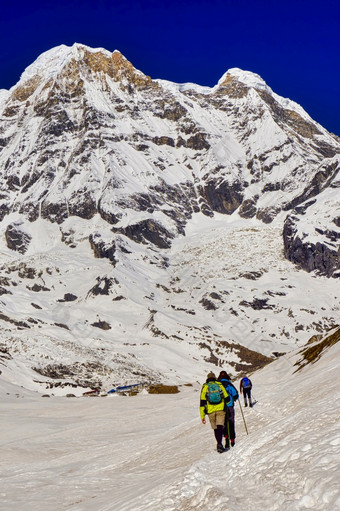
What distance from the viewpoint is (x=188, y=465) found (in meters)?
14.7

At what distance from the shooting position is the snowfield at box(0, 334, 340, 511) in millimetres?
8945

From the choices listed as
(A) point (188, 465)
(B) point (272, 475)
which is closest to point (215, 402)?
(A) point (188, 465)

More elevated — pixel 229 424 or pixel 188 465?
pixel 229 424

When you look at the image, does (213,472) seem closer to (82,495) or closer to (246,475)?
(246,475)

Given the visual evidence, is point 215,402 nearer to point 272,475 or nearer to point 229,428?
point 229,428

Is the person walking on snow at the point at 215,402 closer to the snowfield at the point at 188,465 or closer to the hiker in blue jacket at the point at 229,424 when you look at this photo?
the hiker in blue jacket at the point at 229,424

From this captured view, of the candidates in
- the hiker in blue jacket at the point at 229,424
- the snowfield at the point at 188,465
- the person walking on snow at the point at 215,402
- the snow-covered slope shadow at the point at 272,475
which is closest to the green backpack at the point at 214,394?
the person walking on snow at the point at 215,402

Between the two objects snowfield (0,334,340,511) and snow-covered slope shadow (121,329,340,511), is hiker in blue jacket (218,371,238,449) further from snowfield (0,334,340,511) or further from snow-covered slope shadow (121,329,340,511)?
snow-covered slope shadow (121,329,340,511)

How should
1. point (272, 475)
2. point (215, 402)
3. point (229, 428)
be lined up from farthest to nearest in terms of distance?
point (229, 428) < point (215, 402) < point (272, 475)

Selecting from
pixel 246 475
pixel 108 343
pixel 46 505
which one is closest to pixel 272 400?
pixel 46 505

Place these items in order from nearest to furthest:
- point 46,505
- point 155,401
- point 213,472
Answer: point 213,472 < point 46,505 < point 155,401

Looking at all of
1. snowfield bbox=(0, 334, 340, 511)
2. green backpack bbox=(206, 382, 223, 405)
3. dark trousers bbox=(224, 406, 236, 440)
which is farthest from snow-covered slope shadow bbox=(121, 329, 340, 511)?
green backpack bbox=(206, 382, 223, 405)

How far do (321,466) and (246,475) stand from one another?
177 centimetres

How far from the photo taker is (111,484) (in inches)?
617
